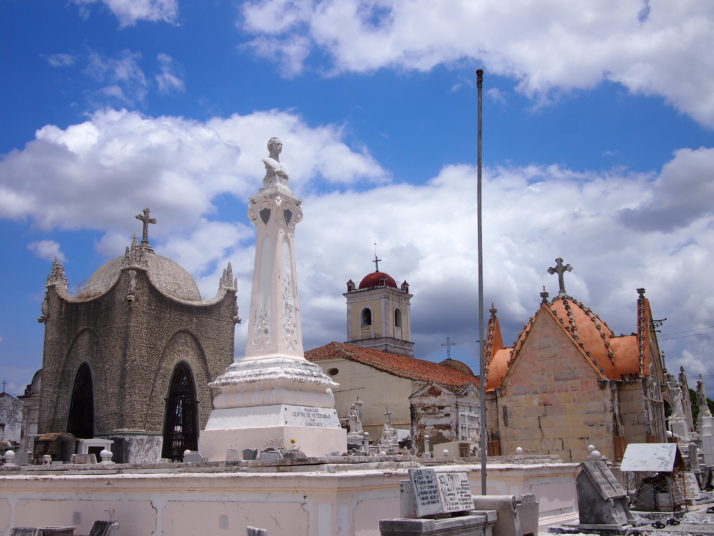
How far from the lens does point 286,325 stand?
37.9 feet

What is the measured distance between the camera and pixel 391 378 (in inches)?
1417

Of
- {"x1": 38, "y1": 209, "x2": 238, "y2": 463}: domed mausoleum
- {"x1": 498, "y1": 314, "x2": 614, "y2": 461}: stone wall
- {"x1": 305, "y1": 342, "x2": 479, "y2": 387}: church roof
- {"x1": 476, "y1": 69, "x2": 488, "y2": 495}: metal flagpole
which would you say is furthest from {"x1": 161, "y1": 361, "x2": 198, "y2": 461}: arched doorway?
{"x1": 476, "y1": 69, "x2": 488, "y2": 495}: metal flagpole

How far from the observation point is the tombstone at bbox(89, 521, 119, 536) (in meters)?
8.08

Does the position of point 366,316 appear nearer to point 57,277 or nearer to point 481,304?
point 57,277

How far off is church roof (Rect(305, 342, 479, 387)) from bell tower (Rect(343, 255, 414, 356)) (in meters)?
4.78

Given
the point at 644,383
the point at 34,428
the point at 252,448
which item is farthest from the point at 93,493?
the point at 34,428

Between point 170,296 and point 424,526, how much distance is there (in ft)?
63.3

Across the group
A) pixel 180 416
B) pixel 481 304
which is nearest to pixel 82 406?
pixel 180 416

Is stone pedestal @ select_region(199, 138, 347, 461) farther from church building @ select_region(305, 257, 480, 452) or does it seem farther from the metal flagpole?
church building @ select_region(305, 257, 480, 452)

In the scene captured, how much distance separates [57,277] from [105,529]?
1902 cm

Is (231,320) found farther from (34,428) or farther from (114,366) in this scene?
(34,428)

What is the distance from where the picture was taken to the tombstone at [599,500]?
10.3 metres

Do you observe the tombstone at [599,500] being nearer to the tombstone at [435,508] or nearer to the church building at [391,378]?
the tombstone at [435,508]

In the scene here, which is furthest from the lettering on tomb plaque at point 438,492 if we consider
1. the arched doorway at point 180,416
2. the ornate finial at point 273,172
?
the arched doorway at point 180,416
